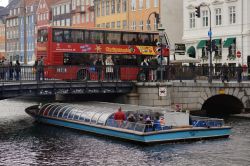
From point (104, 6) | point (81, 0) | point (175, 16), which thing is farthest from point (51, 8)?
point (175, 16)

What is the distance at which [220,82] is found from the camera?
48.7 m

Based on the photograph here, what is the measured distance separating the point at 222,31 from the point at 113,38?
22674mm

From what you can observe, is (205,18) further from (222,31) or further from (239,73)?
(239,73)

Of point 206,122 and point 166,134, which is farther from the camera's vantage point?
point 206,122

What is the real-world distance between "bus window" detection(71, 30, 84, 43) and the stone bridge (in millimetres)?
5709

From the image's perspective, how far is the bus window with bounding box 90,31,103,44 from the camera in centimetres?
4762

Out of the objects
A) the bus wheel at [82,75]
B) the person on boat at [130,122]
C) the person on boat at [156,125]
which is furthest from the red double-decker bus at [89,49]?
the person on boat at [156,125]

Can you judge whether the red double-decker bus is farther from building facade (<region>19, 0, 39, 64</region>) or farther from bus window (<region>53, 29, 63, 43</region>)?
building facade (<region>19, 0, 39, 64</region>)

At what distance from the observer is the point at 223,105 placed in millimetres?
53031

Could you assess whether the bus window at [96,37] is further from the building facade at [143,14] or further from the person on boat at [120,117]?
the building facade at [143,14]

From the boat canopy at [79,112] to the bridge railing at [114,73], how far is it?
2171 mm

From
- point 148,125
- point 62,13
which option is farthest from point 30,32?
point 148,125

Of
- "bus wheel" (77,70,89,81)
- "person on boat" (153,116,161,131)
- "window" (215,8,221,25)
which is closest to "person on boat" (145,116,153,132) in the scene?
"person on boat" (153,116,161,131)

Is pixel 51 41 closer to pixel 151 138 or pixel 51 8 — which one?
pixel 151 138
